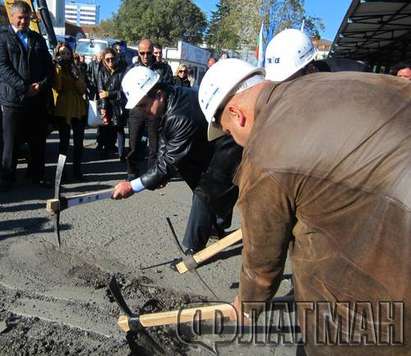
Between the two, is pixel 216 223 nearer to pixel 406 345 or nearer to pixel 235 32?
pixel 406 345

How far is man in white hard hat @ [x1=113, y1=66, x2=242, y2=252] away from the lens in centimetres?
380

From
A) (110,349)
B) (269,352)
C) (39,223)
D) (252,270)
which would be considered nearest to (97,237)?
(39,223)

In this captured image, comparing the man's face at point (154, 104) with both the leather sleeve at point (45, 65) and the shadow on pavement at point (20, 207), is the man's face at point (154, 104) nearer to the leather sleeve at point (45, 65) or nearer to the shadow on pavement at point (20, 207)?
the shadow on pavement at point (20, 207)

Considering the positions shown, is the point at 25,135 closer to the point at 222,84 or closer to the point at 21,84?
the point at 21,84

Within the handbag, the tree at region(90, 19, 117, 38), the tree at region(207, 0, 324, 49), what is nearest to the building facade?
the tree at region(90, 19, 117, 38)

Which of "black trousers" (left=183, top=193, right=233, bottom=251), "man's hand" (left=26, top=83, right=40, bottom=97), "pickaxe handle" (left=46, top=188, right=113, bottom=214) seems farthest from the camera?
"man's hand" (left=26, top=83, right=40, bottom=97)

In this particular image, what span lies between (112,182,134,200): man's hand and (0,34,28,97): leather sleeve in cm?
268

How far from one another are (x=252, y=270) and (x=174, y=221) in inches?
152

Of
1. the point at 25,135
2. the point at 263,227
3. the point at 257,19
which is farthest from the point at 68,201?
the point at 257,19

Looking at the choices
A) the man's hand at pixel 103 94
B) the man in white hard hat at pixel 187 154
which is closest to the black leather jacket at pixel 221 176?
the man in white hard hat at pixel 187 154

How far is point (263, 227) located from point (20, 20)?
5046 mm

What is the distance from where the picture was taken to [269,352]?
3.10 metres

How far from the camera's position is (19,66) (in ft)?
18.7

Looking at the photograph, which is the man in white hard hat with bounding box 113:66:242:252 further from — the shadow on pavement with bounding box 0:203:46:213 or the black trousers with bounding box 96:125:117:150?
the black trousers with bounding box 96:125:117:150
